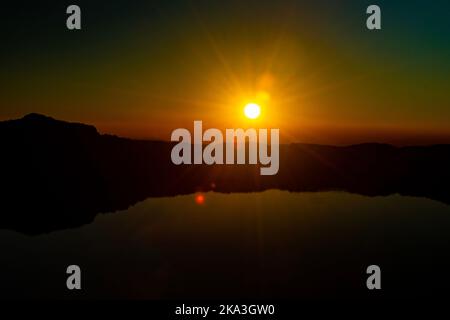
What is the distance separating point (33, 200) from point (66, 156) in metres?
1.11

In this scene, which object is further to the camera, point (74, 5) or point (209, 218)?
point (209, 218)

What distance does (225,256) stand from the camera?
Answer: 4.57 m

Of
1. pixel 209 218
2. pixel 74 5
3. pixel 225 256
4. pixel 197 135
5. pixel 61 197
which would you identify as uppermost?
pixel 74 5

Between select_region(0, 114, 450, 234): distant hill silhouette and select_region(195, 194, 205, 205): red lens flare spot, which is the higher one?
select_region(0, 114, 450, 234): distant hill silhouette

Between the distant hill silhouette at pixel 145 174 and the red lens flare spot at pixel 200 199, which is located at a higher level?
the distant hill silhouette at pixel 145 174

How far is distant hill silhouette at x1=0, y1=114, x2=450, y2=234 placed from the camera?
176 inches

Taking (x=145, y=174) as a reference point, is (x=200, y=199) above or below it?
below

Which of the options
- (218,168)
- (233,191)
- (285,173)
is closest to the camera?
(218,168)

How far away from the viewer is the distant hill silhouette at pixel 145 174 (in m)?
4.46

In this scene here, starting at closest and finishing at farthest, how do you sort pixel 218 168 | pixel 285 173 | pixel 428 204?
pixel 218 168 < pixel 285 173 < pixel 428 204

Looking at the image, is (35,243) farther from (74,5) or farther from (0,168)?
(74,5)

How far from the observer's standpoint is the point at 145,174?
5.30 metres

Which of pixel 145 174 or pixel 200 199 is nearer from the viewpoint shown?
pixel 200 199

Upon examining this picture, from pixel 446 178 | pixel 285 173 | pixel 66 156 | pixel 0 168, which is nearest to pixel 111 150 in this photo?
pixel 66 156
